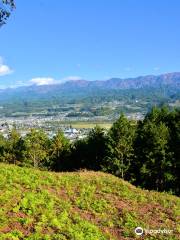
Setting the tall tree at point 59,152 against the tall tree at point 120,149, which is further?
the tall tree at point 59,152

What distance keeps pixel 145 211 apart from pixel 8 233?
12.0m

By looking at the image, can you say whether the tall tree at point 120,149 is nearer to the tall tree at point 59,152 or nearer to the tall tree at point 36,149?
Result: the tall tree at point 59,152

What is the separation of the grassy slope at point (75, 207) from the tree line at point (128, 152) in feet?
63.0

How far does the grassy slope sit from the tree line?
1921 cm

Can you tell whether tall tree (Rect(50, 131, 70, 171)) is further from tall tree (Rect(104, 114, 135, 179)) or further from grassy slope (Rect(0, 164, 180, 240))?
grassy slope (Rect(0, 164, 180, 240))

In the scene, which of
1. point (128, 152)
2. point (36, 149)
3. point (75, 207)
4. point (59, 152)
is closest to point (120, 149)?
point (128, 152)

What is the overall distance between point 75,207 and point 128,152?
3187 cm

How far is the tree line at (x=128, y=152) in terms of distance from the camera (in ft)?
180

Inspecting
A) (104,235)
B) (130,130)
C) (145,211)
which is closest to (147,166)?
(130,130)

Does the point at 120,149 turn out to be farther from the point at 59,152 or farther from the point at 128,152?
the point at 59,152

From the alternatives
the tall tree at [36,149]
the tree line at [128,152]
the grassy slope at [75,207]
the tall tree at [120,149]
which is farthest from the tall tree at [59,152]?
the grassy slope at [75,207]

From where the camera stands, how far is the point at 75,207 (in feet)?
91.5

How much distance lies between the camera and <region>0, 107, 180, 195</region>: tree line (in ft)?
180

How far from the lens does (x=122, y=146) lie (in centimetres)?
5941
